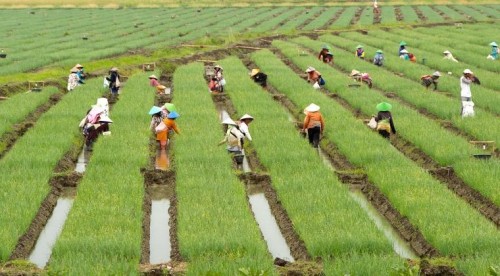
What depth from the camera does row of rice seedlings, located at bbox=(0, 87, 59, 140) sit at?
43.8 feet

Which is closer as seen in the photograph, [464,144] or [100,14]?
[464,144]

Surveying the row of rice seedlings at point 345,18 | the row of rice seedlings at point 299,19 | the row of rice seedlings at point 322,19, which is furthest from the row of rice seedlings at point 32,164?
the row of rice seedlings at point 345,18

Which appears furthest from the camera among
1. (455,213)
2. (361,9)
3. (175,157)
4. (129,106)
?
(361,9)

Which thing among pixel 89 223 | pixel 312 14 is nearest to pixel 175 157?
pixel 89 223

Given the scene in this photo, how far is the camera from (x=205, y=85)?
18062 mm

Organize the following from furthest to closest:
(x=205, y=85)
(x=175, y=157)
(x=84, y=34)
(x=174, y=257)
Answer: (x=84, y=34)
(x=205, y=85)
(x=175, y=157)
(x=174, y=257)

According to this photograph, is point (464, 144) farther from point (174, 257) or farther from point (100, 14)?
point (100, 14)

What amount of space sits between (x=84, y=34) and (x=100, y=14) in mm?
15248

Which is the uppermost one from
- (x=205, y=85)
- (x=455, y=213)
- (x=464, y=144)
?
(x=205, y=85)

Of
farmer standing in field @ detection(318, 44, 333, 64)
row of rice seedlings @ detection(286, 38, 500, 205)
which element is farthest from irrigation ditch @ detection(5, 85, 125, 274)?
farmer standing in field @ detection(318, 44, 333, 64)

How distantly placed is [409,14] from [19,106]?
34.9 m

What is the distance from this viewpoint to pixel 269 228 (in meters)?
8.65

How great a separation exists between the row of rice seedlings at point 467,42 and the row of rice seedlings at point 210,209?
1151 centimetres

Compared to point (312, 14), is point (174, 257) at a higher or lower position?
lower
